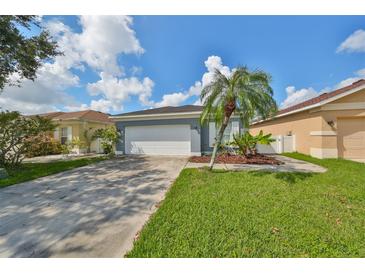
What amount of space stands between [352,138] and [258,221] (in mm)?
10337

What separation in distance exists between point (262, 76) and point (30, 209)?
25.2 ft

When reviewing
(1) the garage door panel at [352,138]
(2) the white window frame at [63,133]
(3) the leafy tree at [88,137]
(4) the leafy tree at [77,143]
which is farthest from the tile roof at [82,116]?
(1) the garage door panel at [352,138]

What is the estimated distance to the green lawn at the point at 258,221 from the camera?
7.97 feet

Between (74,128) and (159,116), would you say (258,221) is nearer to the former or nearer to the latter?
(159,116)

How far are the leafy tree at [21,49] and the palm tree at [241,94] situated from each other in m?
8.40

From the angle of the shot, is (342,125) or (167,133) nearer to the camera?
(342,125)

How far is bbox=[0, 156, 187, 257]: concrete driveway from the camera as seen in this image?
258 cm

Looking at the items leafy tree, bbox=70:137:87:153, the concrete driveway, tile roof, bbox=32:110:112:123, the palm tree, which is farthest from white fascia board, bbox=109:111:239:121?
the concrete driveway

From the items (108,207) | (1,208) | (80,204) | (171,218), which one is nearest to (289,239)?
(171,218)

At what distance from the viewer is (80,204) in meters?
4.18

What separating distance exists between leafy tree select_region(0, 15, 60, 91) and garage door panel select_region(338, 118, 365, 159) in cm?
1622

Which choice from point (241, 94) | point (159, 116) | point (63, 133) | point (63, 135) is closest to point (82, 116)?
point (63, 133)

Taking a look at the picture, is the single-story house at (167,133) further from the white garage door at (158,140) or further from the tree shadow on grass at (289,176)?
the tree shadow on grass at (289,176)

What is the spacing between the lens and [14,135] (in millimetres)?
8172
